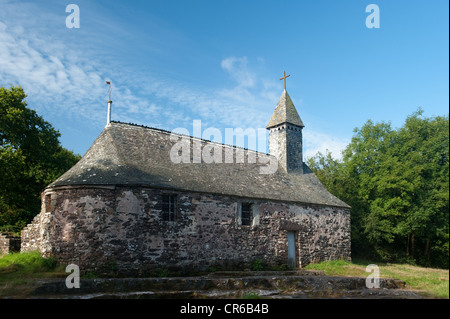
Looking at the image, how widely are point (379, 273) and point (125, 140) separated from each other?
14.4 m

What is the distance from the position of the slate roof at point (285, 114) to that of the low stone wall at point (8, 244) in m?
17.6

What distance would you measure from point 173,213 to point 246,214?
4584 mm

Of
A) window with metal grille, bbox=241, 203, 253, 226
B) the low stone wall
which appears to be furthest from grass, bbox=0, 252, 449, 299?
window with metal grille, bbox=241, 203, 253, 226

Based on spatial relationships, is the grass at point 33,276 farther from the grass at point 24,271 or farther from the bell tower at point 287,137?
the bell tower at point 287,137

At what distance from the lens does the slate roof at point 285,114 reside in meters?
26.3

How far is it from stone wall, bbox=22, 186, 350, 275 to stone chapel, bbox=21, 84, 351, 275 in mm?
42

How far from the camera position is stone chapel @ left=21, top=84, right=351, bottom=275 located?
15.5 metres

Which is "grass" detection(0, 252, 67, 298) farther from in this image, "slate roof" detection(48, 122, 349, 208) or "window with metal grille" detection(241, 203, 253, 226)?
"window with metal grille" detection(241, 203, 253, 226)

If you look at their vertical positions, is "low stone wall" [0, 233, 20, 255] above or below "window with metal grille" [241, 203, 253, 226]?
below

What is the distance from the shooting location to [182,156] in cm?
2020

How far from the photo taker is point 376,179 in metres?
28.7

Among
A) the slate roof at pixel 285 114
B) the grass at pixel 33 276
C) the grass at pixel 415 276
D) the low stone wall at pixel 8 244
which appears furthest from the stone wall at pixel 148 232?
the slate roof at pixel 285 114
